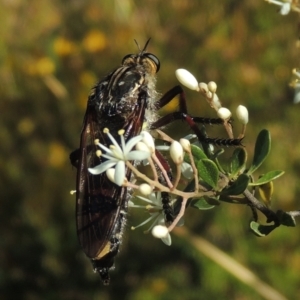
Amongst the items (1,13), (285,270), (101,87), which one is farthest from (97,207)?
(1,13)

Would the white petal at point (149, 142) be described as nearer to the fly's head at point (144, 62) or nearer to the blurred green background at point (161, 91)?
the fly's head at point (144, 62)

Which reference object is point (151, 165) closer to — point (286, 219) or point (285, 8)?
point (286, 219)

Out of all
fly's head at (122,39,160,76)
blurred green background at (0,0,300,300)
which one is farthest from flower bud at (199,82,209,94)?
blurred green background at (0,0,300,300)

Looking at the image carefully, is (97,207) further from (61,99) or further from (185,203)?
(61,99)

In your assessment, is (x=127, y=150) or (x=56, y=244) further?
Answer: (x=56, y=244)

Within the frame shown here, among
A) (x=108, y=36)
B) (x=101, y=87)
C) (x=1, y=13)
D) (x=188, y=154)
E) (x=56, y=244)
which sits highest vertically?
(x=188, y=154)

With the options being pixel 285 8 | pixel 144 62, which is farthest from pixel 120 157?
pixel 144 62
